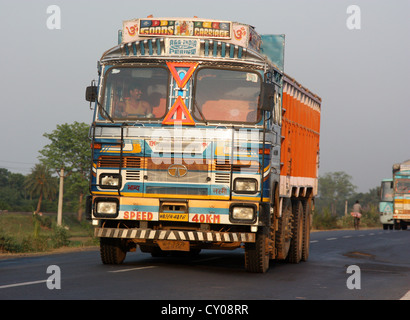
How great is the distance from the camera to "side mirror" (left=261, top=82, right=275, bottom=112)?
11.8 m

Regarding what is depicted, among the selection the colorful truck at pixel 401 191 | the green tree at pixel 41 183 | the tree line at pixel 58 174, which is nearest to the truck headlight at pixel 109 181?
the colorful truck at pixel 401 191

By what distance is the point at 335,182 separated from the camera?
196 meters

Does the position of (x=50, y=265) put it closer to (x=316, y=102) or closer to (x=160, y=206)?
(x=160, y=206)

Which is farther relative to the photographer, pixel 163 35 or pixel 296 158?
pixel 296 158

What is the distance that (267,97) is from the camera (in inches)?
465

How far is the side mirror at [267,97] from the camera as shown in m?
11.8

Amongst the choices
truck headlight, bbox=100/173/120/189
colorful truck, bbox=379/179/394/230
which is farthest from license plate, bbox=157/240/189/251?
colorful truck, bbox=379/179/394/230

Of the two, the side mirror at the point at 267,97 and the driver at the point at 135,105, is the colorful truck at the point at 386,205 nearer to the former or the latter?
the side mirror at the point at 267,97

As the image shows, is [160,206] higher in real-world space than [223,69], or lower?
lower

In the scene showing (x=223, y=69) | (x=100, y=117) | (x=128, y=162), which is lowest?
(x=128, y=162)

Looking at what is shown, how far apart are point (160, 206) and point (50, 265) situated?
2950 mm

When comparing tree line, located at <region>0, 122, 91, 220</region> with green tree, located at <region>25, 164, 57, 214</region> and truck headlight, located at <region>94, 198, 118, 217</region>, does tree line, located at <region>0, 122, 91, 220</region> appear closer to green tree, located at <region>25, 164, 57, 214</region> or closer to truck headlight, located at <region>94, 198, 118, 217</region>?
green tree, located at <region>25, 164, 57, 214</region>
